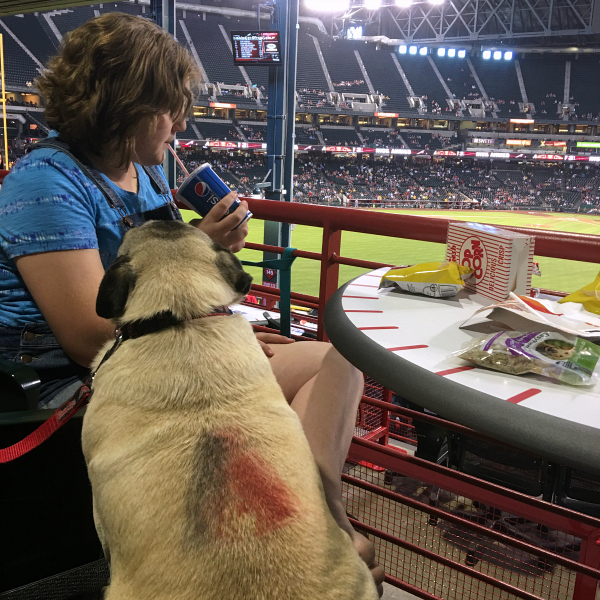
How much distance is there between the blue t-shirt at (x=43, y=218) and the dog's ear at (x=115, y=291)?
0.18 m

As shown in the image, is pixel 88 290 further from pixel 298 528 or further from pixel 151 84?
pixel 298 528

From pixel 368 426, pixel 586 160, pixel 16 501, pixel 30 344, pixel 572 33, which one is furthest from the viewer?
pixel 586 160

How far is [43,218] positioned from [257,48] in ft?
26.3

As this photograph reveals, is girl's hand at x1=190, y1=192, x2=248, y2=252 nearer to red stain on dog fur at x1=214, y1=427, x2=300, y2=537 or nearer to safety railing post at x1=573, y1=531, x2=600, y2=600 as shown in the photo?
red stain on dog fur at x1=214, y1=427, x2=300, y2=537

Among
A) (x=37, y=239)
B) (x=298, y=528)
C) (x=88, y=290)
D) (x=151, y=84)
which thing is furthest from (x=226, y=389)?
(x=151, y=84)

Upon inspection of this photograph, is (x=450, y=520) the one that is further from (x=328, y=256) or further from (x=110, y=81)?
(x=110, y=81)

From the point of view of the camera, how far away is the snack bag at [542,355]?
64cm

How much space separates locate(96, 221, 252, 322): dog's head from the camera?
90 cm

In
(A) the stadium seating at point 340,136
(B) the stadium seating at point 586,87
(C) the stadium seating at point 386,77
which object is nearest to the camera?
(A) the stadium seating at point 340,136

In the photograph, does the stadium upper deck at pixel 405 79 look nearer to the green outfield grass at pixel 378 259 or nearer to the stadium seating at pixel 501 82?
the stadium seating at pixel 501 82

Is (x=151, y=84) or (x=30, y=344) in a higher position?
(x=151, y=84)

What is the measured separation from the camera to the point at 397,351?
74 cm

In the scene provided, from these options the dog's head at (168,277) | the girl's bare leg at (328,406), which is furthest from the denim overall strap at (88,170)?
the girl's bare leg at (328,406)

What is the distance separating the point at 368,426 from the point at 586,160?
34353mm
